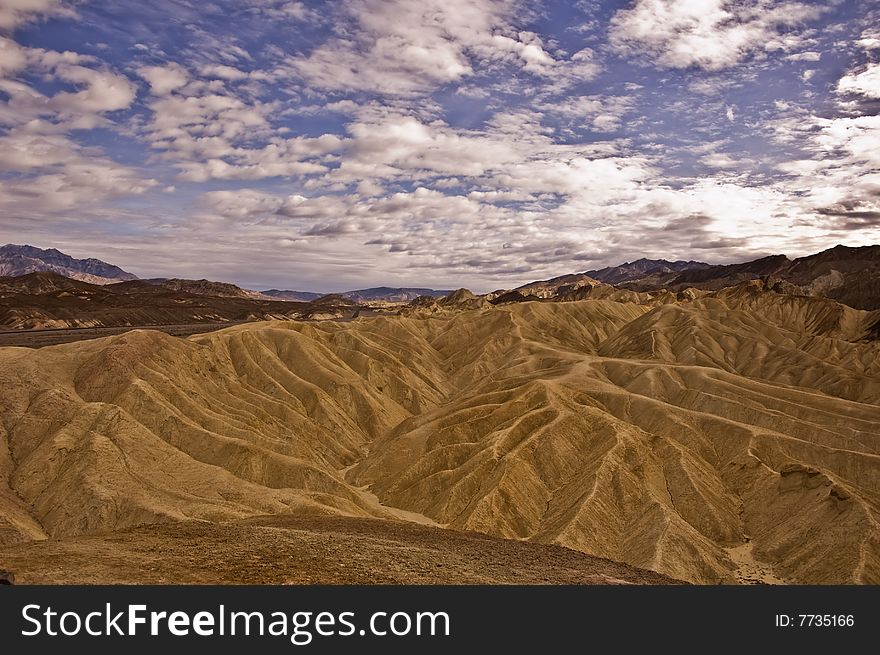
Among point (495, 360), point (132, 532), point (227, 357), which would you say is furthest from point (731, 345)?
point (132, 532)

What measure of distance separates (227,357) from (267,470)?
38361 mm

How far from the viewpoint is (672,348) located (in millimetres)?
133250

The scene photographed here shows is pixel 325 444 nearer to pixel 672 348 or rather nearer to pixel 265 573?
pixel 265 573

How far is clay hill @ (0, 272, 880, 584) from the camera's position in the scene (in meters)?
24.3

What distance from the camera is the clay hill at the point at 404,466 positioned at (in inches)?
957

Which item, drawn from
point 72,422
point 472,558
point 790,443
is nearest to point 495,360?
point 790,443

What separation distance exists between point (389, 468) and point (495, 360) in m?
68.0

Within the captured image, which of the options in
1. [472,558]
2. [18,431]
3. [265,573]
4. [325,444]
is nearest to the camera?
[265,573]

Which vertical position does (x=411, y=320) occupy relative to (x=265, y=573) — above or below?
above

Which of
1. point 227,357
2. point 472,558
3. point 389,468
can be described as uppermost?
point 227,357

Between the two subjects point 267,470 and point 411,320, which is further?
point 411,320

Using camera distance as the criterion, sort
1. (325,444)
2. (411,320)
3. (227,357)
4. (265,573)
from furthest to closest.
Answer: (411,320) → (227,357) → (325,444) → (265,573)

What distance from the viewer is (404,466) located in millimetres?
67688

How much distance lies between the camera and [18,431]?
175 ft
